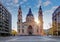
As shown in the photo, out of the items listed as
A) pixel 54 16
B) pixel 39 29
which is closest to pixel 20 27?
pixel 39 29

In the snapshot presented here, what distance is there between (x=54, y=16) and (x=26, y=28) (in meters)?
36.9

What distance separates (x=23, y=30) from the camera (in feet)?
395

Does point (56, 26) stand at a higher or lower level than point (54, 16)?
lower

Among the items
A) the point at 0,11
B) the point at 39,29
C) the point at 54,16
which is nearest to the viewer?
the point at 0,11

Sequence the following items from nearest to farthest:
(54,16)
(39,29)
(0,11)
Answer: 1. (0,11)
2. (54,16)
3. (39,29)

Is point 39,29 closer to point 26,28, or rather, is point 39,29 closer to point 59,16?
point 26,28

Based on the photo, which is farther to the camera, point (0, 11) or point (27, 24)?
point (27, 24)

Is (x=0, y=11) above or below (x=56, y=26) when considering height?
above

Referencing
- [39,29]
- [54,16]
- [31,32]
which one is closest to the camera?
[54,16]

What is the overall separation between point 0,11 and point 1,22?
5.30 metres

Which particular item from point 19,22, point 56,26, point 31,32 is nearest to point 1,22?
point 56,26

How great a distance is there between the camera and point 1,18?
76.8 meters

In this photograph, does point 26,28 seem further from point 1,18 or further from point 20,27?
point 1,18

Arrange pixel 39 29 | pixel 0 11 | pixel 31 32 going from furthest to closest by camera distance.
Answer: pixel 31 32 → pixel 39 29 → pixel 0 11
